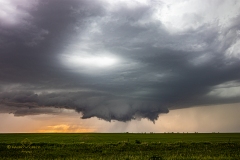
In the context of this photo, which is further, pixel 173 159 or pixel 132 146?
pixel 132 146

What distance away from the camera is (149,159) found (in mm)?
29844

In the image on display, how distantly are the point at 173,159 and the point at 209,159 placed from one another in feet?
A: 14.2

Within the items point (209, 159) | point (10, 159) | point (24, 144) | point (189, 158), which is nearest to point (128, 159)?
point (189, 158)

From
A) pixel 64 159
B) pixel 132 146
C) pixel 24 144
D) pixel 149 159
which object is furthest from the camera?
pixel 24 144

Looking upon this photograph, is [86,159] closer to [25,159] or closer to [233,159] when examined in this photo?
[25,159]

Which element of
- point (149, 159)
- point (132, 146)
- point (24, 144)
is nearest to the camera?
point (149, 159)

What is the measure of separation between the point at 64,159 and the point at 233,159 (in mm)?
21135

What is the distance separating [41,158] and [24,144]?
22.4 meters

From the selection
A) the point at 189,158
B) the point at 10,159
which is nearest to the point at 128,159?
the point at 189,158

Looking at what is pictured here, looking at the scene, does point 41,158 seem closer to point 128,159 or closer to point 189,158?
point 128,159

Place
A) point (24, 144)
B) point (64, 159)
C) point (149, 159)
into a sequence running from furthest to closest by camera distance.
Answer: point (24, 144)
point (64, 159)
point (149, 159)

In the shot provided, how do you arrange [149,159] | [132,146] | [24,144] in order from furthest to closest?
[24,144] < [132,146] < [149,159]

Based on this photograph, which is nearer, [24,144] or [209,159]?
[209,159]

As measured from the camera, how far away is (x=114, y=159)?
30781mm
